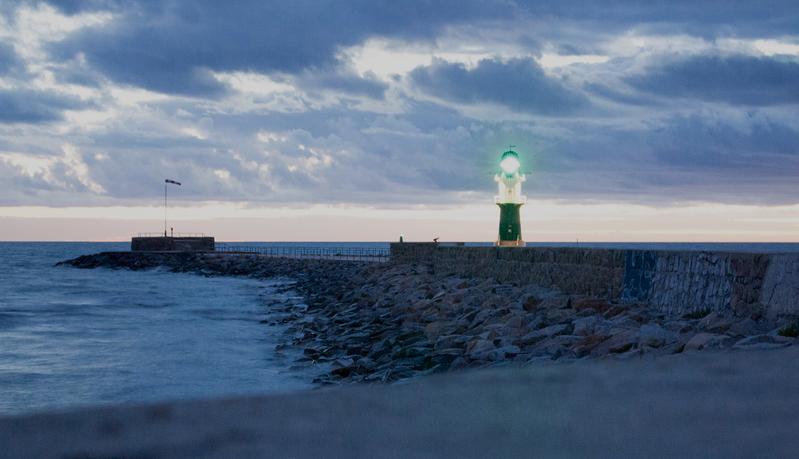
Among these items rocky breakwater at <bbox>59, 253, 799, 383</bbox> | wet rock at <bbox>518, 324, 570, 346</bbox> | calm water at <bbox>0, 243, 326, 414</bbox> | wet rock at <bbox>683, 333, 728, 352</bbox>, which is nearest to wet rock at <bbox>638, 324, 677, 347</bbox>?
rocky breakwater at <bbox>59, 253, 799, 383</bbox>

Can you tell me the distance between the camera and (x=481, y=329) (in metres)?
10.6

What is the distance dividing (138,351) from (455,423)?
13.8 meters

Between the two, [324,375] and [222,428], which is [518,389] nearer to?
[222,428]

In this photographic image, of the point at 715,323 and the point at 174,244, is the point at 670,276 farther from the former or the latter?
the point at 174,244

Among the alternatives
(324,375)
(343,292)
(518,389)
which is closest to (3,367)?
(324,375)

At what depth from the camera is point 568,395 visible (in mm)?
2312

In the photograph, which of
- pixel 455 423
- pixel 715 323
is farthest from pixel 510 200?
pixel 455 423

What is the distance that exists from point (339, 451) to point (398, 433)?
0.18 m

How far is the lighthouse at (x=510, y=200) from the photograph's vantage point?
94.3ft

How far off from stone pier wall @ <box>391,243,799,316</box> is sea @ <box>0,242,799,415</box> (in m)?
2.23

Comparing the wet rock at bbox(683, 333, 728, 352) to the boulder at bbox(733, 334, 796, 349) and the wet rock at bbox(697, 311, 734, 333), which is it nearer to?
the boulder at bbox(733, 334, 796, 349)

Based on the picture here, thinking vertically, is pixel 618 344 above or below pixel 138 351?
above

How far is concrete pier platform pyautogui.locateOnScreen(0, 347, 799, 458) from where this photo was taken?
1.76 metres

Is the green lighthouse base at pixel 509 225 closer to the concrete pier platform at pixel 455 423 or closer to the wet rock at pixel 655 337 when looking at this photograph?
the wet rock at pixel 655 337
